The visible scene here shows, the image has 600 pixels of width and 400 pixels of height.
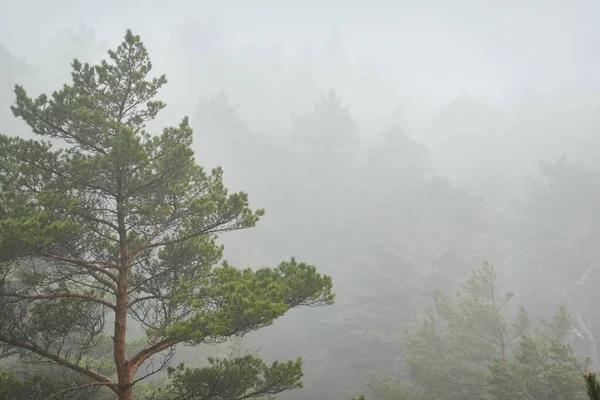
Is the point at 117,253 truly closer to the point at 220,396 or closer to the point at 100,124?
the point at 100,124

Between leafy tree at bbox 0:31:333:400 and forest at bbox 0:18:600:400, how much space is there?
0.14ft

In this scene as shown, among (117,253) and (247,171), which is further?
(247,171)

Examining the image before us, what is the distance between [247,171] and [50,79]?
47.3m

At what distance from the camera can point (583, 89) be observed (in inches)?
2699

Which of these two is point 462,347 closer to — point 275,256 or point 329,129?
point 275,256

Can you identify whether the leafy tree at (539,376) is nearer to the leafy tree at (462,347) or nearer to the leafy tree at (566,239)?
the leafy tree at (462,347)

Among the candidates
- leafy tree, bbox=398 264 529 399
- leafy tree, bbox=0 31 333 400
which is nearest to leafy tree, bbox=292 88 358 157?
leafy tree, bbox=398 264 529 399

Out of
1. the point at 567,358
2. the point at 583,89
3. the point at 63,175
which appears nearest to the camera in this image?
Result: the point at 63,175

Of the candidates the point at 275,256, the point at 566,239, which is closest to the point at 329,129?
the point at 275,256

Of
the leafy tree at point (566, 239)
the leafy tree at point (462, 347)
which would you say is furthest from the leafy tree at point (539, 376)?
the leafy tree at point (566, 239)

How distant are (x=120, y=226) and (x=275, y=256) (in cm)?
3503

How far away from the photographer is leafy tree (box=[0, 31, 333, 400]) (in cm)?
578

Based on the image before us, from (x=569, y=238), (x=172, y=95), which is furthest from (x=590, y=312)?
(x=172, y=95)

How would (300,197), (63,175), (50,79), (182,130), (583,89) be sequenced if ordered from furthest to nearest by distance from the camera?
(583,89)
(50,79)
(300,197)
(182,130)
(63,175)
